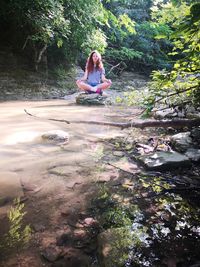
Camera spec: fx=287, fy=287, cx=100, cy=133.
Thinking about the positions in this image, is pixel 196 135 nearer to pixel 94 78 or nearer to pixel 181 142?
pixel 181 142

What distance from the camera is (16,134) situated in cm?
362

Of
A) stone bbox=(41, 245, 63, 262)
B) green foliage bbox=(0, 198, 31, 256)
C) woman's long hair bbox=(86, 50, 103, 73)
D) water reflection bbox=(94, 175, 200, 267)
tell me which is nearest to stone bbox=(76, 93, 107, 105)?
woman's long hair bbox=(86, 50, 103, 73)

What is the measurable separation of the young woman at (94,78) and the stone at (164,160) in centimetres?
494

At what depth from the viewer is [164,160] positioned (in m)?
2.63

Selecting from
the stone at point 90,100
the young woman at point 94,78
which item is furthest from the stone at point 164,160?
the young woman at point 94,78

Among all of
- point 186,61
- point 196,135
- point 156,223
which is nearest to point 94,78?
point 196,135

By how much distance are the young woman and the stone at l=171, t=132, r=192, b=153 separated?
4499 mm

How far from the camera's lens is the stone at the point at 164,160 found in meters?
2.57

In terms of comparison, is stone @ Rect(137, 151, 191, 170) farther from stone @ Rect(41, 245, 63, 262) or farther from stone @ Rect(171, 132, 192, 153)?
stone @ Rect(41, 245, 63, 262)

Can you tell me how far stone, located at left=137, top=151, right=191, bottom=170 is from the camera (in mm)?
2572

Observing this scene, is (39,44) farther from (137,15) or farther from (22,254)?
(22,254)

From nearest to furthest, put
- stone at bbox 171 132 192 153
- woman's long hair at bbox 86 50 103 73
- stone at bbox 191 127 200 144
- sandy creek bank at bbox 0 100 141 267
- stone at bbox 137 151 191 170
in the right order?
sandy creek bank at bbox 0 100 141 267
stone at bbox 137 151 191 170
stone at bbox 171 132 192 153
stone at bbox 191 127 200 144
woman's long hair at bbox 86 50 103 73

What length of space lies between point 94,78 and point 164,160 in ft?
18.0

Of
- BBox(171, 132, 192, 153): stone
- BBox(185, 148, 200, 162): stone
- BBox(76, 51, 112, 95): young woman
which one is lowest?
BBox(185, 148, 200, 162): stone
